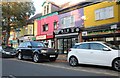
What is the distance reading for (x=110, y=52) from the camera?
12625mm

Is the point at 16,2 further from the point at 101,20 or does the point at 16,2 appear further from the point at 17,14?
the point at 101,20

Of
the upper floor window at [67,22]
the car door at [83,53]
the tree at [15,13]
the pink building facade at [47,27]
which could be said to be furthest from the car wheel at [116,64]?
the tree at [15,13]

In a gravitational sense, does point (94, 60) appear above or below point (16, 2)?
below

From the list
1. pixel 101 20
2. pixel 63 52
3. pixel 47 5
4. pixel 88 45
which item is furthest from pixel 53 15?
pixel 88 45

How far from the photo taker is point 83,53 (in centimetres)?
1402

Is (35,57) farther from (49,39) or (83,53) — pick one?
(49,39)

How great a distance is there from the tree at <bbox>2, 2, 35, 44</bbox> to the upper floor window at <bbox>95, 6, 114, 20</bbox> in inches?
442

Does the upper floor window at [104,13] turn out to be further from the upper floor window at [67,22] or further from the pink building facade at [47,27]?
the pink building facade at [47,27]

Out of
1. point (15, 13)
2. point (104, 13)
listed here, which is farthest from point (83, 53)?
point (15, 13)

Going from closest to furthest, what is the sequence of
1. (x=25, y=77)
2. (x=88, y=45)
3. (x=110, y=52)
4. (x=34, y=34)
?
1. (x=25, y=77)
2. (x=110, y=52)
3. (x=88, y=45)
4. (x=34, y=34)

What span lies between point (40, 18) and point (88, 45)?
2082 cm

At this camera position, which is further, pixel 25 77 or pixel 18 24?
pixel 18 24

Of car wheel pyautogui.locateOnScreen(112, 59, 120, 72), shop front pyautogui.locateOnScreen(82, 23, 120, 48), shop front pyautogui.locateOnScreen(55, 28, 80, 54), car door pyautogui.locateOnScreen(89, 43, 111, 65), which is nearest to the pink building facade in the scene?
shop front pyautogui.locateOnScreen(55, 28, 80, 54)

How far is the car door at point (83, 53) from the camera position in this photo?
1378 cm
